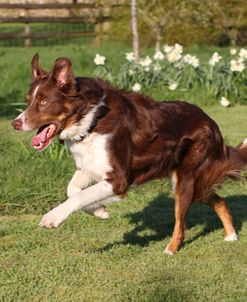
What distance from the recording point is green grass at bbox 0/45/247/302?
4766 millimetres

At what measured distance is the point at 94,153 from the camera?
206 inches

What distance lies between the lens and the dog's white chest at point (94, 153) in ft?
17.1

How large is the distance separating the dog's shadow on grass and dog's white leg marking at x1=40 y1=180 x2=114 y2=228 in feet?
2.40

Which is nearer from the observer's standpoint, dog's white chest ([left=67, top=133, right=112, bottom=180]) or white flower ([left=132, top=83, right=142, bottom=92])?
dog's white chest ([left=67, top=133, right=112, bottom=180])

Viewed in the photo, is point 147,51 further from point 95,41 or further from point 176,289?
point 176,289

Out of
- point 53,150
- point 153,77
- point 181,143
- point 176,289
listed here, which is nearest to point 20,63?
point 153,77

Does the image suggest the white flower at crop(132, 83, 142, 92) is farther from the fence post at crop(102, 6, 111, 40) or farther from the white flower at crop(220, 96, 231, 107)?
the fence post at crop(102, 6, 111, 40)

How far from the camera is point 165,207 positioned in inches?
285

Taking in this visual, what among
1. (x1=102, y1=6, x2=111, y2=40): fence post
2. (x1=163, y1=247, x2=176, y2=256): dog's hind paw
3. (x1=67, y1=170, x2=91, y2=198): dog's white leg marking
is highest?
(x1=67, y1=170, x2=91, y2=198): dog's white leg marking

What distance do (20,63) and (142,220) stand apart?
993 centimetres

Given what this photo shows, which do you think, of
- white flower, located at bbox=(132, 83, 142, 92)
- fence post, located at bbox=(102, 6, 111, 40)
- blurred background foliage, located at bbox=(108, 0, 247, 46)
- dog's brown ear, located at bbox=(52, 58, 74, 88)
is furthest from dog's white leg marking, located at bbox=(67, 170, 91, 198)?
fence post, located at bbox=(102, 6, 111, 40)

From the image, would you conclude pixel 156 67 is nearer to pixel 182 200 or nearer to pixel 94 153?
pixel 182 200

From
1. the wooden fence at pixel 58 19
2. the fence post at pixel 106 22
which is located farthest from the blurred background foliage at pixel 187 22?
the wooden fence at pixel 58 19

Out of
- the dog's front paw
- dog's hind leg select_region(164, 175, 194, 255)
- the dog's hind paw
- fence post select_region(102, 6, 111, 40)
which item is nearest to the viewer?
the dog's front paw
